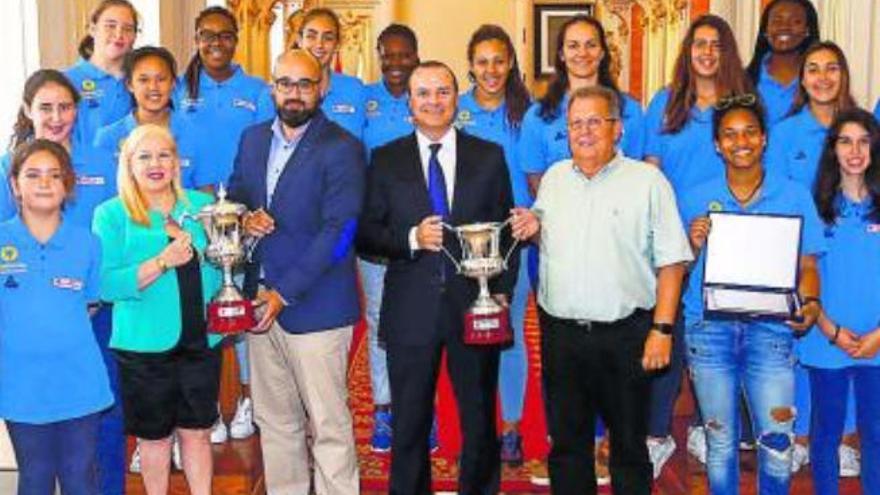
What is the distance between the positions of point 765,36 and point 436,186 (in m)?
1.89

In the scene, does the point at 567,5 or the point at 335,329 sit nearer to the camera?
the point at 335,329

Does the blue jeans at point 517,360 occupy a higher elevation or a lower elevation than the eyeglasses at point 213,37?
lower

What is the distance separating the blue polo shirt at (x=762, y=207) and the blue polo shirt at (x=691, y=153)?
0.39 meters

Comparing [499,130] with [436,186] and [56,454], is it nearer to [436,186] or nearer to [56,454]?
[436,186]

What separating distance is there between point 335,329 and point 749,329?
151cm

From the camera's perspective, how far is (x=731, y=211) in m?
4.00

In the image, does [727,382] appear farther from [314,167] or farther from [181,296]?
[181,296]

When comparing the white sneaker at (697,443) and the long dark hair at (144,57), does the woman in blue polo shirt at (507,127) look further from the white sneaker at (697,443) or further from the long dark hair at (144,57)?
the long dark hair at (144,57)

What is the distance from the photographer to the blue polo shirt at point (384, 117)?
5488 millimetres

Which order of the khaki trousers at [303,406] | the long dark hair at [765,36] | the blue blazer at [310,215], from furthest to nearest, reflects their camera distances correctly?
the long dark hair at [765,36]
the khaki trousers at [303,406]
the blue blazer at [310,215]

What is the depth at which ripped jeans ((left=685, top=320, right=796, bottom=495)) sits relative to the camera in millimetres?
3961

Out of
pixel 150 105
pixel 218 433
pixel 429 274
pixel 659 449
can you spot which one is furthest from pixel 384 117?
pixel 659 449

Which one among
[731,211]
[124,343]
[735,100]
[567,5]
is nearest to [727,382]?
[731,211]

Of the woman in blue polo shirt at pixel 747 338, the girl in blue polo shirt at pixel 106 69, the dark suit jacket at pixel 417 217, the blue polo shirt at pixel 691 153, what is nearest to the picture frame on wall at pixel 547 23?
the girl in blue polo shirt at pixel 106 69
